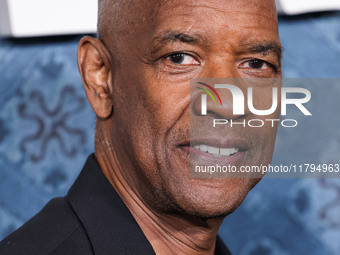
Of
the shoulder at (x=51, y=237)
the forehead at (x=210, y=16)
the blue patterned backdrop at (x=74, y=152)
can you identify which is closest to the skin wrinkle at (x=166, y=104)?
the forehead at (x=210, y=16)

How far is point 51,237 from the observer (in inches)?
56.6

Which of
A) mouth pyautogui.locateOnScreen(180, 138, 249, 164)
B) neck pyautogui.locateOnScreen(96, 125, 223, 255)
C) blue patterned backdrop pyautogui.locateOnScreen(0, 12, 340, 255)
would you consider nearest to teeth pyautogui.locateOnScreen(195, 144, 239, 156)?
mouth pyautogui.locateOnScreen(180, 138, 249, 164)

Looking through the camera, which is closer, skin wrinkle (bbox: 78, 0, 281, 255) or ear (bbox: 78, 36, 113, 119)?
skin wrinkle (bbox: 78, 0, 281, 255)

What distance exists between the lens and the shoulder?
4.63 ft

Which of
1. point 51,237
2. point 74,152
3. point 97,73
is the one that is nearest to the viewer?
point 51,237

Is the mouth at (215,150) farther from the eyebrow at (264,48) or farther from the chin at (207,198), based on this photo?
the eyebrow at (264,48)

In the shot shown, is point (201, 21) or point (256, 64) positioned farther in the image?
point (256, 64)

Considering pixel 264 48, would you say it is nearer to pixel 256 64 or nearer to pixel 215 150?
pixel 256 64

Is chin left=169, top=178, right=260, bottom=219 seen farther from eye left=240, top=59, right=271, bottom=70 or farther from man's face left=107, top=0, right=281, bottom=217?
eye left=240, top=59, right=271, bottom=70

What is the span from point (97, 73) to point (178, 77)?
0.28 meters

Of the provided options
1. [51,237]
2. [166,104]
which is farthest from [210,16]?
[51,237]

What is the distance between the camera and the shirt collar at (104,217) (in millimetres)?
1462

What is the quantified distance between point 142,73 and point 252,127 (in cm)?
33

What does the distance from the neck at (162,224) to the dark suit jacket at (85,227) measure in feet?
0.16
